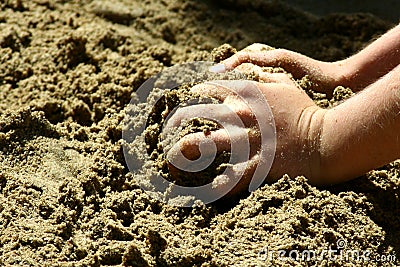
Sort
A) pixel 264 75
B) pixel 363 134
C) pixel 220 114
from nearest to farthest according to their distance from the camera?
pixel 363 134, pixel 220 114, pixel 264 75

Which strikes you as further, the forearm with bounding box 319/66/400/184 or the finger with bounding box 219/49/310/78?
the finger with bounding box 219/49/310/78

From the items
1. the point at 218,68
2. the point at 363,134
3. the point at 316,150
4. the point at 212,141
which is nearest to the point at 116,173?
the point at 212,141

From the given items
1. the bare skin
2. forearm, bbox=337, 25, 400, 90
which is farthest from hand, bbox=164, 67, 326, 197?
forearm, bbox=337, 25, 400, 90

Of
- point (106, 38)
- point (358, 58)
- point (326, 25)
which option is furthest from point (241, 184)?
point (326, 25)

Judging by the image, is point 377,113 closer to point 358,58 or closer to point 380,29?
point 358,58

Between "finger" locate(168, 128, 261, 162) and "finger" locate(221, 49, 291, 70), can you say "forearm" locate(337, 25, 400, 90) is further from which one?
"finger" locate(168, 128, 261, 162)

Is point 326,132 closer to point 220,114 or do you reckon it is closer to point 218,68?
point 220,114

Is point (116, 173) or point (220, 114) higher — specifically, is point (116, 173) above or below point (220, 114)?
below
